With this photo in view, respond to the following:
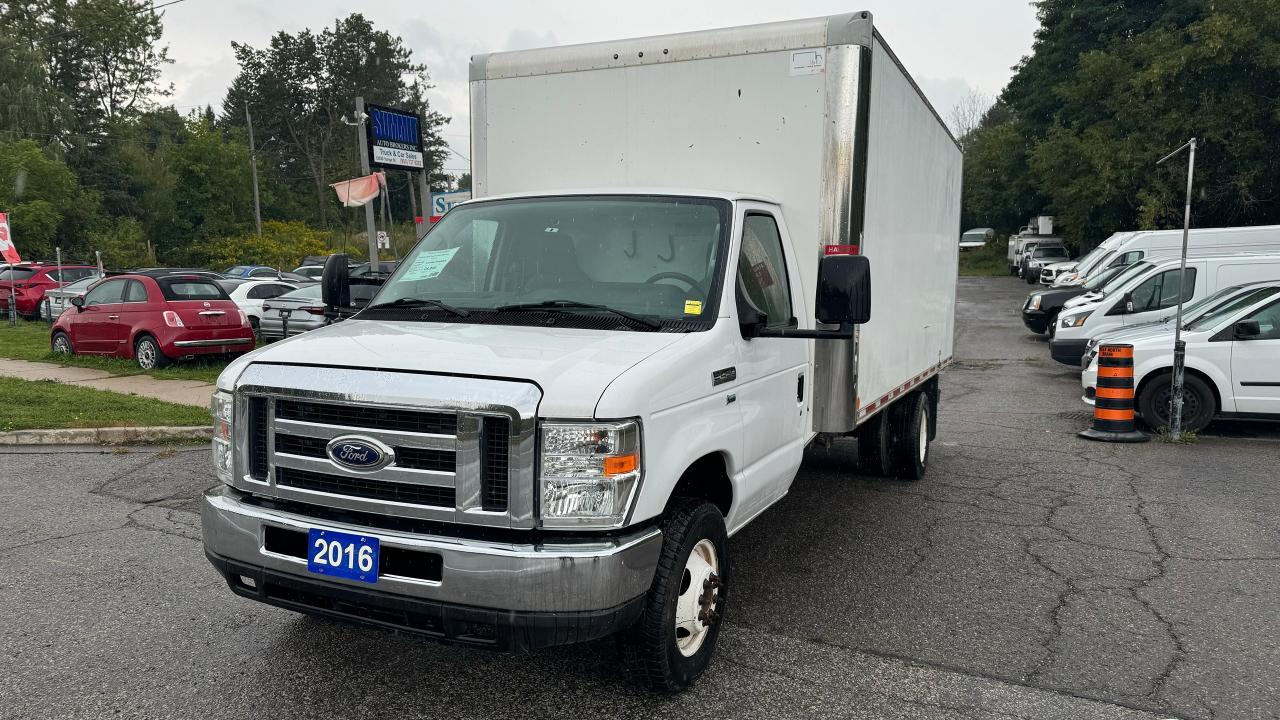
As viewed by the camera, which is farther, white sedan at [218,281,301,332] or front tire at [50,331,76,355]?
white sedan at [218,281,301,332]

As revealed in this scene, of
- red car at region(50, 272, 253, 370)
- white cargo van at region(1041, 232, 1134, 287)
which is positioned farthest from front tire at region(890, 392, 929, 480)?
white cargo van at region(1041, 232, 1134, 287)

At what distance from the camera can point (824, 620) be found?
15.6ft

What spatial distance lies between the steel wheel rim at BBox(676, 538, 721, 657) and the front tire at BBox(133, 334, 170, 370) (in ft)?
40.6

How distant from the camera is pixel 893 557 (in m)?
5.83

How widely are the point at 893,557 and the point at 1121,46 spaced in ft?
122

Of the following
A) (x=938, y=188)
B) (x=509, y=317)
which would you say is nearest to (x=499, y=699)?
(x=509, y=317)

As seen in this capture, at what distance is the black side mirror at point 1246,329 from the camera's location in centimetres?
966

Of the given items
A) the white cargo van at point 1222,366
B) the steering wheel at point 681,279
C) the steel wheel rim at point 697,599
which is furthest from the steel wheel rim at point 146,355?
the white cargo van at point 1222,366

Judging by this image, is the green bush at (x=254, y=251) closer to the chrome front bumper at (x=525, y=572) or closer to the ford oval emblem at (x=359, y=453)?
the ford oval emblem at (x=359, y=453)

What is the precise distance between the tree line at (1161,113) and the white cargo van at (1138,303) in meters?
17.3

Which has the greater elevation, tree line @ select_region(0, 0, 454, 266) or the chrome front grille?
tree line @ select_region(0, 0, 454, 266)

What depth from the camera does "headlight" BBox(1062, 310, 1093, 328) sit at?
15.2 metres

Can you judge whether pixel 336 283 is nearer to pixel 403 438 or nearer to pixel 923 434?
pixel 403 438

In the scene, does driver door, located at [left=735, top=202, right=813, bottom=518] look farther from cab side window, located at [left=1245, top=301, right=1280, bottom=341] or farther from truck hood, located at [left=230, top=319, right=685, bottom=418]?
cab side window, located at [left=1245, top=301, right=1280, bottom=341]
